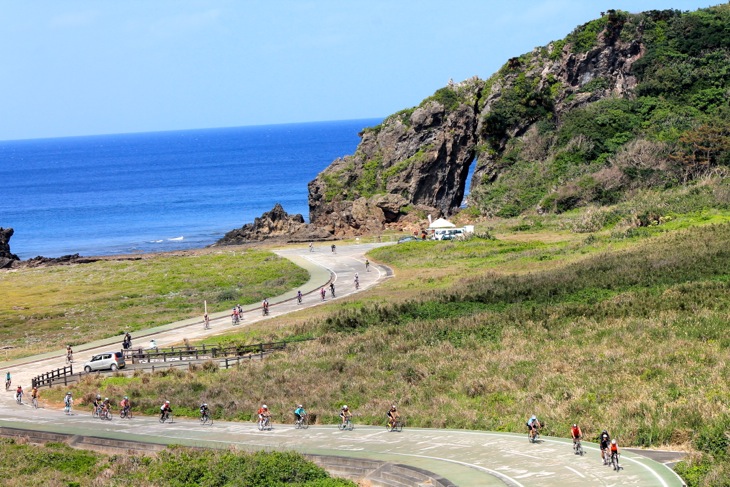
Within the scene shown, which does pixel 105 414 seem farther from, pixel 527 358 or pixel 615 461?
pixel 615 461

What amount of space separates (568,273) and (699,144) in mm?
40119

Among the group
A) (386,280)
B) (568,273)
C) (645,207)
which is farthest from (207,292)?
(645,207)

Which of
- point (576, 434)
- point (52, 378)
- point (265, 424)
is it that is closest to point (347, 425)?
point (265, 424)

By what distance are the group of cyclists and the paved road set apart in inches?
10.2

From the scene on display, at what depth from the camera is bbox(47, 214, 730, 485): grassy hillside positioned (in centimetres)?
3161

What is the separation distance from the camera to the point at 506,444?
97.5 feet

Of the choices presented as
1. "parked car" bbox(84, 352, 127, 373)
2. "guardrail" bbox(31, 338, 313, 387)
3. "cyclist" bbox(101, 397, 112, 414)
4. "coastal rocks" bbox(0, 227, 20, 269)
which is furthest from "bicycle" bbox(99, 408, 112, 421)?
"coastal rocks" bbox(0, 227, 20, 269)

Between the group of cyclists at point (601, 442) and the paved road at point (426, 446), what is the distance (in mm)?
258

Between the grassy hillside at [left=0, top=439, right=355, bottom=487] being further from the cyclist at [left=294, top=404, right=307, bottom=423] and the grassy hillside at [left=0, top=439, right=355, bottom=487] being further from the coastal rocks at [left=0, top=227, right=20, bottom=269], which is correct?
the coastal rocks at [left=0, top=227, right=20, bottom=269]

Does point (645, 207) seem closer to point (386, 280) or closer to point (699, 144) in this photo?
point (699, 144)

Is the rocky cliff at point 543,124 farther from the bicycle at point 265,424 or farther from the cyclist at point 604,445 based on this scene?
the cyclist at point 604,445

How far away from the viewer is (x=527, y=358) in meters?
39.3

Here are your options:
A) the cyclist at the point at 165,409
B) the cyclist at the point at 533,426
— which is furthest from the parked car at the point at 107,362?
the cyclist at the point at 533,426

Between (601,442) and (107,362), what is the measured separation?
98.8 ft
